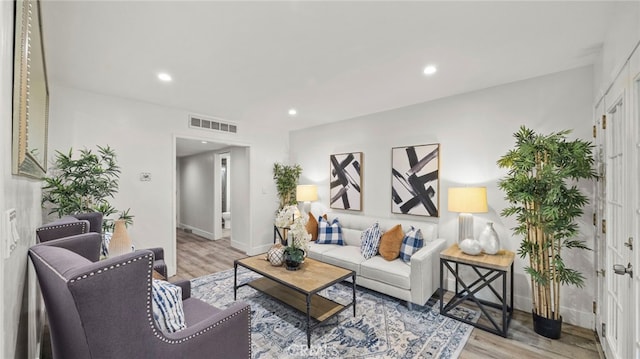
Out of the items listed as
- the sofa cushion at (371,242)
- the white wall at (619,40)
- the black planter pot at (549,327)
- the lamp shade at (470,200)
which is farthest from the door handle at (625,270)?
the sofa cushion at (371,242)

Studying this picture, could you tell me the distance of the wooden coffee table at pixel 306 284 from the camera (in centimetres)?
230

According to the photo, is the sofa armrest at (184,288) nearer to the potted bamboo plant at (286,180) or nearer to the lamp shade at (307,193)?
the lamp shade at (307,193)

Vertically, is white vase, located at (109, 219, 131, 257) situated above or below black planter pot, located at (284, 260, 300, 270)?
above

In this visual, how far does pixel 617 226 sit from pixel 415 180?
1910mm

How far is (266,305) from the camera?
9.31ft

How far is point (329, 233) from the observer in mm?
3900

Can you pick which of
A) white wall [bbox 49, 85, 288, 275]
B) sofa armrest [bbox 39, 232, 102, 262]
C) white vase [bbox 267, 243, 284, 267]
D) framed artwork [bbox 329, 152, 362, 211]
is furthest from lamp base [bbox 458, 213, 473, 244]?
white wall [bbox 49, 85, 288, 275]

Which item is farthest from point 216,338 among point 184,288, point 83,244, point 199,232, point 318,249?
point 199,232

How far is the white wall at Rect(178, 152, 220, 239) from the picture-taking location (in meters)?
6.20

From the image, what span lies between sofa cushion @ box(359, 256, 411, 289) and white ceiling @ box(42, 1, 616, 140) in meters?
2.05

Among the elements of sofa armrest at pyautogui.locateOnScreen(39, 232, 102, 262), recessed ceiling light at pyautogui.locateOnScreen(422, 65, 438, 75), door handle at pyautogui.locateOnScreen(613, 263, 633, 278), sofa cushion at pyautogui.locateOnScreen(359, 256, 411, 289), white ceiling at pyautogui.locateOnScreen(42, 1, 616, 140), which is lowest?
sofa cushion at pyautogui.locateOnScreen(359, 256, 411, 289)

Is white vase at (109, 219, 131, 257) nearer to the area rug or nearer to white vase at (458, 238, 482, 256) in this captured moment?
the area rug

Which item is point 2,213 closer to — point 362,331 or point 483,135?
point 362,331

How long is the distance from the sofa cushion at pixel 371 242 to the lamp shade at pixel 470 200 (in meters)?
1.00
